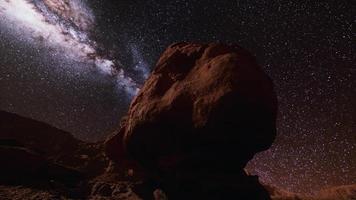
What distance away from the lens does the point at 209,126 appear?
479 inches

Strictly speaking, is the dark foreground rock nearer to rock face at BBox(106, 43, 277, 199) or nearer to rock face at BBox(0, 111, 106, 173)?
rock face at BBox(0, 111, 106, 173)

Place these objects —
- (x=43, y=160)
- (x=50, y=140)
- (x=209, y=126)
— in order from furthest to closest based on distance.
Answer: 1. (x=50, y=140)
2. (x=43, y=160)
3. (x=209, y=126)

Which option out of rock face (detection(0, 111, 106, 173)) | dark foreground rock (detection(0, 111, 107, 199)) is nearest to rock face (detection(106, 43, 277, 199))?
dark foreground rock (detection(0, 111, 107, 199))

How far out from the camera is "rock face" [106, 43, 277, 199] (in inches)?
481

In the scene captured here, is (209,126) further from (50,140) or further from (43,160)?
(50,140)

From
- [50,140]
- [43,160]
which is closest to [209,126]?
[43,160]

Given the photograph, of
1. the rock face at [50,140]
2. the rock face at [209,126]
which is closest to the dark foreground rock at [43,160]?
the rock face at [50,140]

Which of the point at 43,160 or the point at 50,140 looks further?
the point at 50,140

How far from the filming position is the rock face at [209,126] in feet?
40.1

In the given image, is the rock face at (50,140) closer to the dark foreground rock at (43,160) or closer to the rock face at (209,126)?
the dark foreground rock at (43,160)

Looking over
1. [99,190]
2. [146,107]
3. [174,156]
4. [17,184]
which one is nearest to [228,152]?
[174,156]

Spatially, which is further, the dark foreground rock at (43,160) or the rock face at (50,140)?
the rock face at (50,140)

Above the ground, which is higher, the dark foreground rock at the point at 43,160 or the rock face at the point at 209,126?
the dark foreground rock at the point at 43,160

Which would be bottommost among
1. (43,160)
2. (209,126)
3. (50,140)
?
(209,126)
